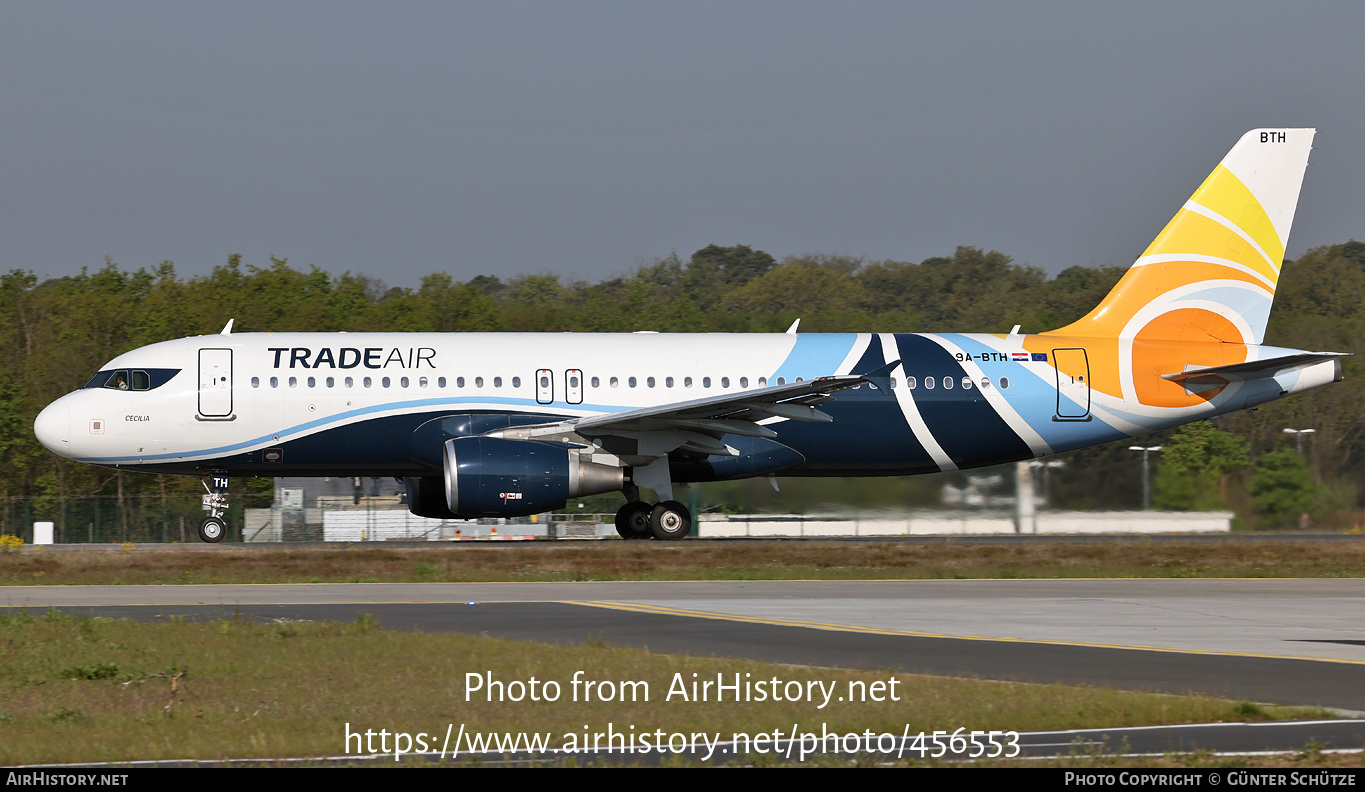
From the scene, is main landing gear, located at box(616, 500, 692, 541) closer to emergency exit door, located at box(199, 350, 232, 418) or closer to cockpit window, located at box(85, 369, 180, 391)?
emergency exit door, located at box(199, 350, 232, 418)

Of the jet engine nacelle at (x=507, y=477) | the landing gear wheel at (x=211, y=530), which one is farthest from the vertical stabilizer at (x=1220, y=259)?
the landing gear wheel at (x=211, y=530)

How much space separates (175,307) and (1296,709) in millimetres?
56834

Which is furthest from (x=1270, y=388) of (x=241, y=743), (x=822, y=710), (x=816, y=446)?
(x=241, y=743)

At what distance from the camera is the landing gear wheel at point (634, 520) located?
27.1 metres

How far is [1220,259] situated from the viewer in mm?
29391

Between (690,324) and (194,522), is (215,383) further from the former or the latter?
(690,324)

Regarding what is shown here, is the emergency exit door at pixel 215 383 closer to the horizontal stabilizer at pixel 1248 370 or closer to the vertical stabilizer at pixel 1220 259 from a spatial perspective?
the vertical stabilizer at pixel 1220 259

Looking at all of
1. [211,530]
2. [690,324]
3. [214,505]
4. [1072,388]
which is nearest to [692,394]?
[1072,388]

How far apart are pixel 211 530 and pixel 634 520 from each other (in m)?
8.14

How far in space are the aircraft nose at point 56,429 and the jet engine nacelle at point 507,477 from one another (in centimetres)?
717

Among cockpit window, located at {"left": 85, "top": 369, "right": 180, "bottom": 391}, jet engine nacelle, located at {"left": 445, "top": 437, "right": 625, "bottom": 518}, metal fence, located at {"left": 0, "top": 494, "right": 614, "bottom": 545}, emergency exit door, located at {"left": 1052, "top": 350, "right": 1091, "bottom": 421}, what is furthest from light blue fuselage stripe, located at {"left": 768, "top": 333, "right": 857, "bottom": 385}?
cockpit window, located at {"left": 85, "top": 369, "right": 180, "bottom": 391}

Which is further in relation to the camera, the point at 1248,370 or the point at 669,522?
the point at 1248,370

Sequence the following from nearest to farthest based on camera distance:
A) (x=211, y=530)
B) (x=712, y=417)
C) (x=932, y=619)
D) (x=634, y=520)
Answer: (x=932, y=619) < (x=712, y=417) < (x=211, y=530) < (x=634, y=520)
